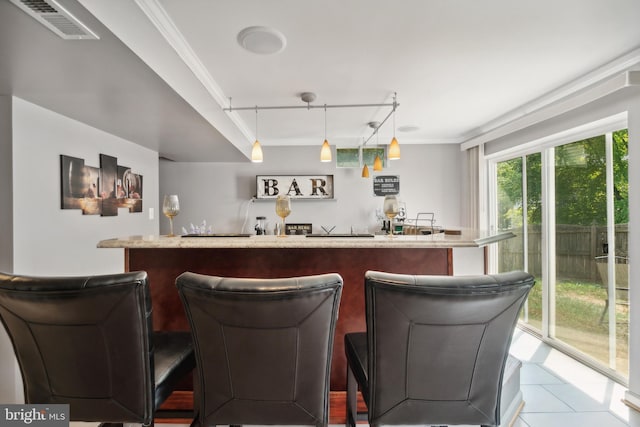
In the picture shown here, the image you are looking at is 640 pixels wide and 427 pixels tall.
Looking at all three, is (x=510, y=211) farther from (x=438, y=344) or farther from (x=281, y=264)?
(x=438, y=344)

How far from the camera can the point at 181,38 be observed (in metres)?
1.94

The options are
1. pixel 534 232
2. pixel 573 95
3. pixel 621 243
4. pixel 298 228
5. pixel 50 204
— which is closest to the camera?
pixel 50 204

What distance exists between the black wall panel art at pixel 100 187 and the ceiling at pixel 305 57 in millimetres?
387

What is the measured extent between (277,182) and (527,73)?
3384 mm

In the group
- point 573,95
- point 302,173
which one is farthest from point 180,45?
point 573,95

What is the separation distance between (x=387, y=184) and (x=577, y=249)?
2534 millimetres

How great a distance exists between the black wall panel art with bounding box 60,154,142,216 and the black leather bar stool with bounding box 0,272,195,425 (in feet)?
6.21

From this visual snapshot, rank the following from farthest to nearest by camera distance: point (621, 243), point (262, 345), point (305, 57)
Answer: point (621, 243) < point (305, 57) < point (262, 345)

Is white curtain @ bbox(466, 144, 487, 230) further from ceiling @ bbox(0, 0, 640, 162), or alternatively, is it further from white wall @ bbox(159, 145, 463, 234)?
ceiling @ bbox(0, 0, 640, 162)

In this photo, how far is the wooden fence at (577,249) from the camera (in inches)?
98.8

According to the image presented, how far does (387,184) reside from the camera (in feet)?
16.0

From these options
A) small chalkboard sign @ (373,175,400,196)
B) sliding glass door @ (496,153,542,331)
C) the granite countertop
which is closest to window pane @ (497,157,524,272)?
sliding glass door @ (496,153,542,331)

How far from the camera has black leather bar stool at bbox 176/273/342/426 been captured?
3.04 feet

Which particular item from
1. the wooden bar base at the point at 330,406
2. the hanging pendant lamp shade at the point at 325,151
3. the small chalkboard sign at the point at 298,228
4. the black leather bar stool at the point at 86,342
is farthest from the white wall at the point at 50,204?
the small chalkboard sign at the point at 298,228
